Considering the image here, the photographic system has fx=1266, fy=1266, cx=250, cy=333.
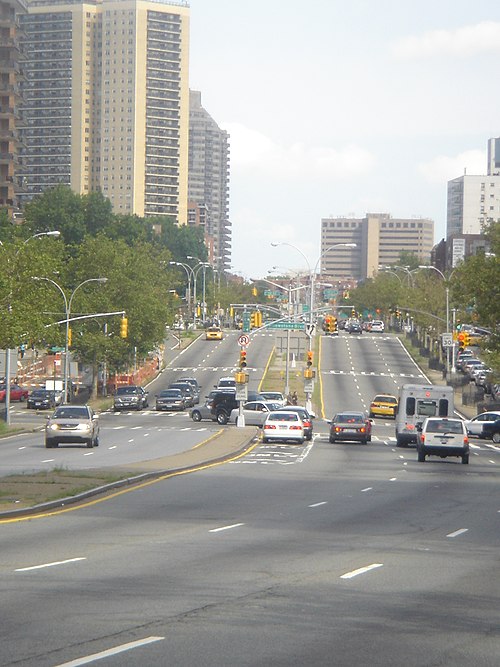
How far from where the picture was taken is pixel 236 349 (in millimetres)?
143000

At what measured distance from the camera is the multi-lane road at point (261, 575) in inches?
443

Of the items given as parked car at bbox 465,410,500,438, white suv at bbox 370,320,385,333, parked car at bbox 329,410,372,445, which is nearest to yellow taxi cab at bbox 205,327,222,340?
white suv at bbox 370,320,385,333

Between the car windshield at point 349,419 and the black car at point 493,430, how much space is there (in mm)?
9659

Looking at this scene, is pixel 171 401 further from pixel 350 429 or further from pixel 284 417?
pixel 284 417

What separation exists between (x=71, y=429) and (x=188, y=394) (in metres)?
42.7

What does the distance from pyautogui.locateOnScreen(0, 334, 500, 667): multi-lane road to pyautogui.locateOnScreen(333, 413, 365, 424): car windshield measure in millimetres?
22174

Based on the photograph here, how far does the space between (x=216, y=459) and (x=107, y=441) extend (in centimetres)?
1292

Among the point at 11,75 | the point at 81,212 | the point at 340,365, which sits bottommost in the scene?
the point at 340,365

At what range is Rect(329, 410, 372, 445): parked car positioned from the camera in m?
58.2

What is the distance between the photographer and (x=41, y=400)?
89625 mm

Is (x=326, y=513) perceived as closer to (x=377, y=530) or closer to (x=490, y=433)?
(x=377, y=530)

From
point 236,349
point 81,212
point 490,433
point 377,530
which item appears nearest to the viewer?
point 377,530

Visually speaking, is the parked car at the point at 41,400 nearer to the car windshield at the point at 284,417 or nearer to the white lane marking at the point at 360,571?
the car windshield at the point at 284,417

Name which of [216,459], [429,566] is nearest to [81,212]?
[216,459]
